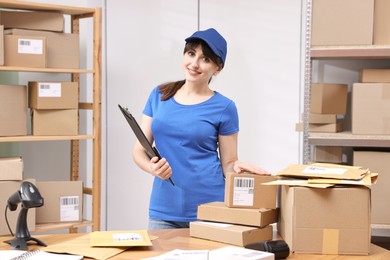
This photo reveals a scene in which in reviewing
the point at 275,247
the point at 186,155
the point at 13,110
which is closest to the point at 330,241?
the point at 275,247

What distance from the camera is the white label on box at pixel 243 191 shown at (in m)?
1.92

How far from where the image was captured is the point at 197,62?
2.32 m

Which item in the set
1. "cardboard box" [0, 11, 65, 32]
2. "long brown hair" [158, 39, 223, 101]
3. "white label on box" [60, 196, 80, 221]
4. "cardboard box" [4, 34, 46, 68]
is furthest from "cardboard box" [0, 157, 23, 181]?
"long brown hair" [158, 39, 223, 101]

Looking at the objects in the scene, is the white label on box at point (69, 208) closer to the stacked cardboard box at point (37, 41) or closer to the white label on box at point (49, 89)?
the white label on box at point (49, 89)

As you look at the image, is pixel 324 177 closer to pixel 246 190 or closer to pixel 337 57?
pixel 246 190

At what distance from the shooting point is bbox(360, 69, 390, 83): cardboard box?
2.83m

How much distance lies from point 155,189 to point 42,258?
29.9 inches

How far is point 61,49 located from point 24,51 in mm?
225

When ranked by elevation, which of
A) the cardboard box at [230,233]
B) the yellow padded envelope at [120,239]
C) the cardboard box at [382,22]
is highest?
the cardboard box at [382,22]

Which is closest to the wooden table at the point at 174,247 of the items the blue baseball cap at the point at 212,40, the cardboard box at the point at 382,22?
the blue baseball cap at the point at 212,40

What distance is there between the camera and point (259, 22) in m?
3.62

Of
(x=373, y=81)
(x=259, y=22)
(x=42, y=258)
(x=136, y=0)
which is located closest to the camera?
(x=42, y=258)

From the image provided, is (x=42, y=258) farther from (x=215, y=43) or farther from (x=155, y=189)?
(x=215, y=43)

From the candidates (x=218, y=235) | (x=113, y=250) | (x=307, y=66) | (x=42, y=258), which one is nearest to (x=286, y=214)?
(x=218, y=235)
